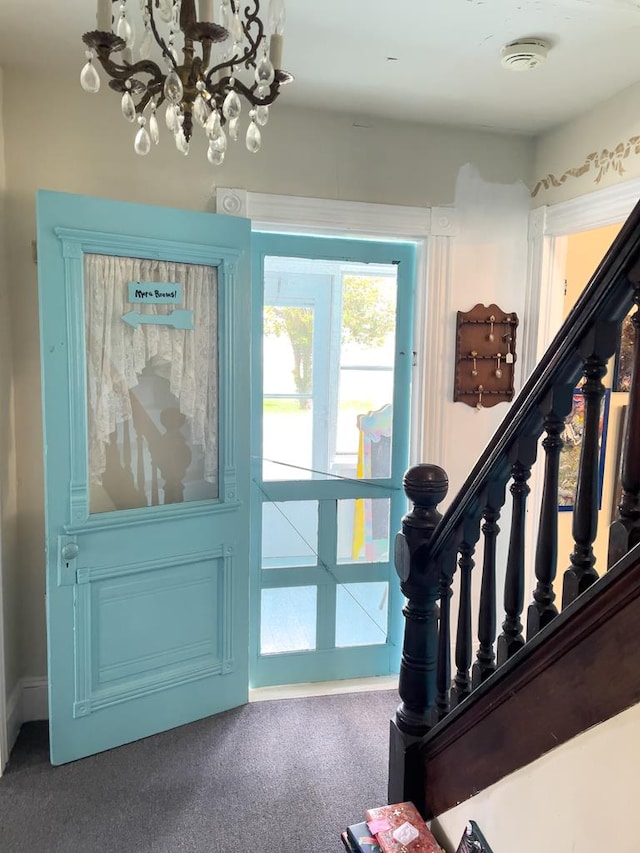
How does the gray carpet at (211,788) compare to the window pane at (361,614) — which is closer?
the gray carpet at (211,788)

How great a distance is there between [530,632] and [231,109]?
1.28 m

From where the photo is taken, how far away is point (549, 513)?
4.07ft

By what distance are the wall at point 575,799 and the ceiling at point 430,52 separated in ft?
6.33

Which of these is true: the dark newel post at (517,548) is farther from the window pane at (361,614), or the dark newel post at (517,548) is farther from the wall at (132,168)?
the wall at (132,168)

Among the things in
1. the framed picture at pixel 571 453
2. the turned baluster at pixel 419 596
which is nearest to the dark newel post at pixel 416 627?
the turned baluster at pixel 419 596

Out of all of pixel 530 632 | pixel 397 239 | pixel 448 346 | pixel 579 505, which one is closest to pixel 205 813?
pixel 530 632

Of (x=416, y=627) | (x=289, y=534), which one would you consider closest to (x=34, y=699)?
(x=289, y=534)

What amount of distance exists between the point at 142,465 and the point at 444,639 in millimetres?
1415

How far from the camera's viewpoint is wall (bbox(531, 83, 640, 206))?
230 centimetres

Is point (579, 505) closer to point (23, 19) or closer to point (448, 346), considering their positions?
point (448, 346)

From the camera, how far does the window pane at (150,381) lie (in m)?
2.29

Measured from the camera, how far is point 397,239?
2.75 meters

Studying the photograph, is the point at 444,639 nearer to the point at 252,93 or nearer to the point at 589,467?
the point at 589,467

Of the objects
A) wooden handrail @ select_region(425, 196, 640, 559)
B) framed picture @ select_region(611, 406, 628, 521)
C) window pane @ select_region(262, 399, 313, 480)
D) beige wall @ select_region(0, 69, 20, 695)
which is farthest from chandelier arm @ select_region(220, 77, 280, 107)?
framed picture @ select_region(611, 406, 628, 521)
